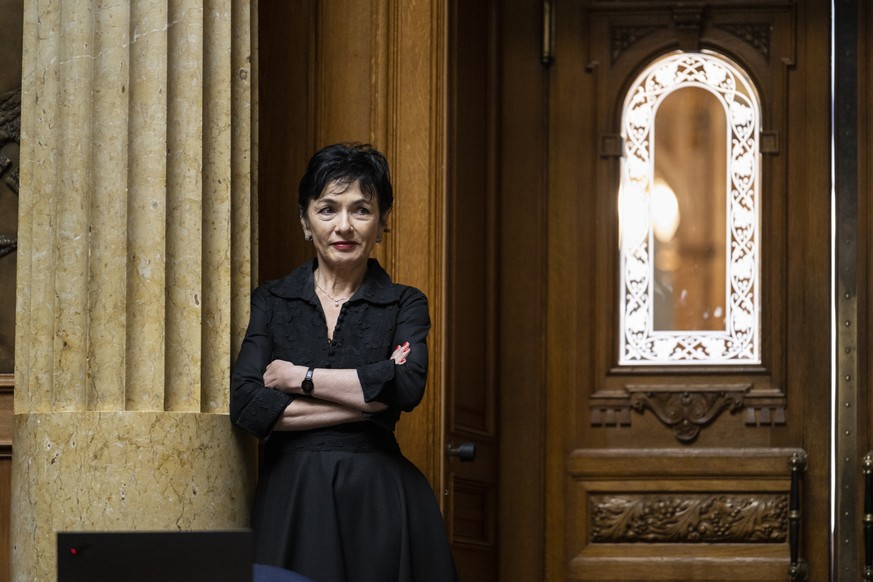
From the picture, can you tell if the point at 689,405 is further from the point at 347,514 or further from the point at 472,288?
the point at 347,514

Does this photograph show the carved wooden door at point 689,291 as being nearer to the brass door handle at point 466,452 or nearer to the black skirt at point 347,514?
the brass door handle at point 466,452

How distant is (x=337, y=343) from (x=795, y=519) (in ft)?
6.59

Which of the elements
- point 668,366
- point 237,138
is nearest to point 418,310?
point 237,138

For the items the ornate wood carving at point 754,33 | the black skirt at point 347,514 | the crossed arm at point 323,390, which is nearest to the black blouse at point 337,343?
the crossed arm at point 323,390

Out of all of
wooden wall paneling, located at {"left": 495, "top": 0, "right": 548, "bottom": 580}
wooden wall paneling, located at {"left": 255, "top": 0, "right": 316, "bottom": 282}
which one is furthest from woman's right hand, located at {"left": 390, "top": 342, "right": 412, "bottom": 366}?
wooden wall paneling, located at {"left": 495, "top": 0, "right": 548, "bottom": 580}

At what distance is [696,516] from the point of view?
524 centimetres

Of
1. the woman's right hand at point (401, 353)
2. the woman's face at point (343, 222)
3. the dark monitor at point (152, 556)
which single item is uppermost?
the woman's face at point (343, 222)

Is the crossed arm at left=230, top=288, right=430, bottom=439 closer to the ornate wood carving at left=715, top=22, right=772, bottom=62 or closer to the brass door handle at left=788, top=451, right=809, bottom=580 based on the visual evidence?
the brass door handle at left=788, top=451, right=809, bottom=580

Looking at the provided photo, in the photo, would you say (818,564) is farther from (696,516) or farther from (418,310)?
(418,310)

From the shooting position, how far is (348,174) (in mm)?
4098

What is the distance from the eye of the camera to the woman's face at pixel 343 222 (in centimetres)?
408

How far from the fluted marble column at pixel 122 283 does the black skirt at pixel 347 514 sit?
0.81 ft

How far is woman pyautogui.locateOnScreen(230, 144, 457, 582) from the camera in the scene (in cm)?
390

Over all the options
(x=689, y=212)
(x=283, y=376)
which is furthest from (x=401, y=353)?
(x=689, y=212)
